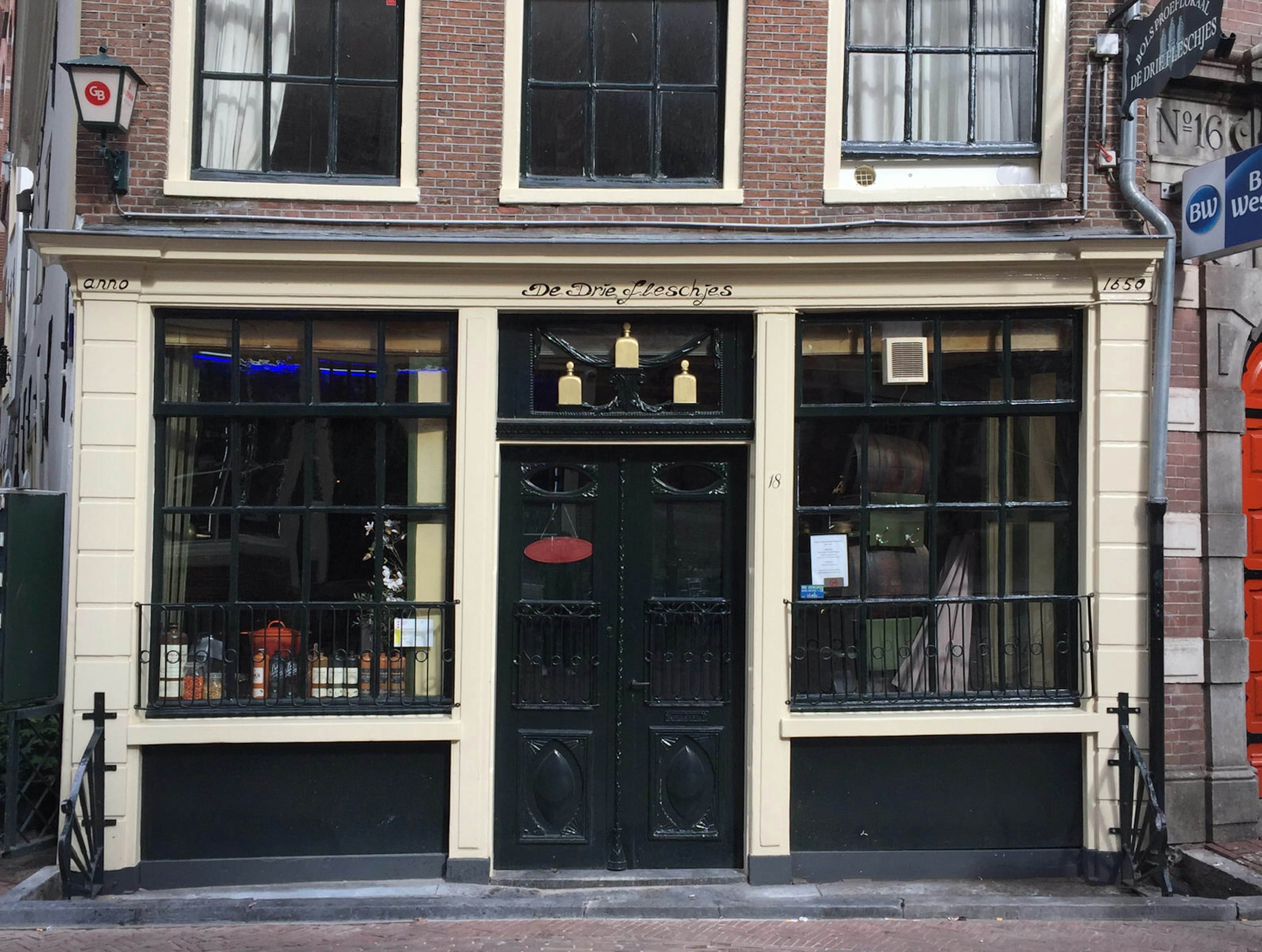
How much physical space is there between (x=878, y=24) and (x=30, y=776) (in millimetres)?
7880

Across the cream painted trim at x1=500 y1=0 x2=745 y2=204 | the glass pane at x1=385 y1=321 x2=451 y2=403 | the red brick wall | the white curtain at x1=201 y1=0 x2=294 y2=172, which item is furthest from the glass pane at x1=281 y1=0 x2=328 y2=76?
the glass pane at x1=385 y1=321 x2=451 y2=403

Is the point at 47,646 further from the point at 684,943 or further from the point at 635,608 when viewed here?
the point at 684,943

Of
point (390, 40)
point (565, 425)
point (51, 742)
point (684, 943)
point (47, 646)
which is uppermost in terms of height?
point (390, 40)

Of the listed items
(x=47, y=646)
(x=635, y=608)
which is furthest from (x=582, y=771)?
(x=47, y=646)

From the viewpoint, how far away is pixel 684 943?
614cm

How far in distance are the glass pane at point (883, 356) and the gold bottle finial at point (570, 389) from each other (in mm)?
1957

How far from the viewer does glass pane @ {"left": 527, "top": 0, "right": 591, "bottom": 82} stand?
7355 mm

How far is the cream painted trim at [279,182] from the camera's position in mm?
7109

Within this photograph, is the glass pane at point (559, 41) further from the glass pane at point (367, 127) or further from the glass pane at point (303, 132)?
the glass pane at point (303, 132)

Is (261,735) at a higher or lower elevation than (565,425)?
lower

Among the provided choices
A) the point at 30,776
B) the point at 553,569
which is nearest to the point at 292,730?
the point at 553,569

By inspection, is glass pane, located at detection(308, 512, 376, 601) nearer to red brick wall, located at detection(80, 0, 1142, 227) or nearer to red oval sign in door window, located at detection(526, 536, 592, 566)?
red oval sign in door window, located at detection(526, 536, 592, 566)

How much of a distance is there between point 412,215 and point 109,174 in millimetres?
1916

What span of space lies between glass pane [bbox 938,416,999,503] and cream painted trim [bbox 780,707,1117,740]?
1422 millimetres
